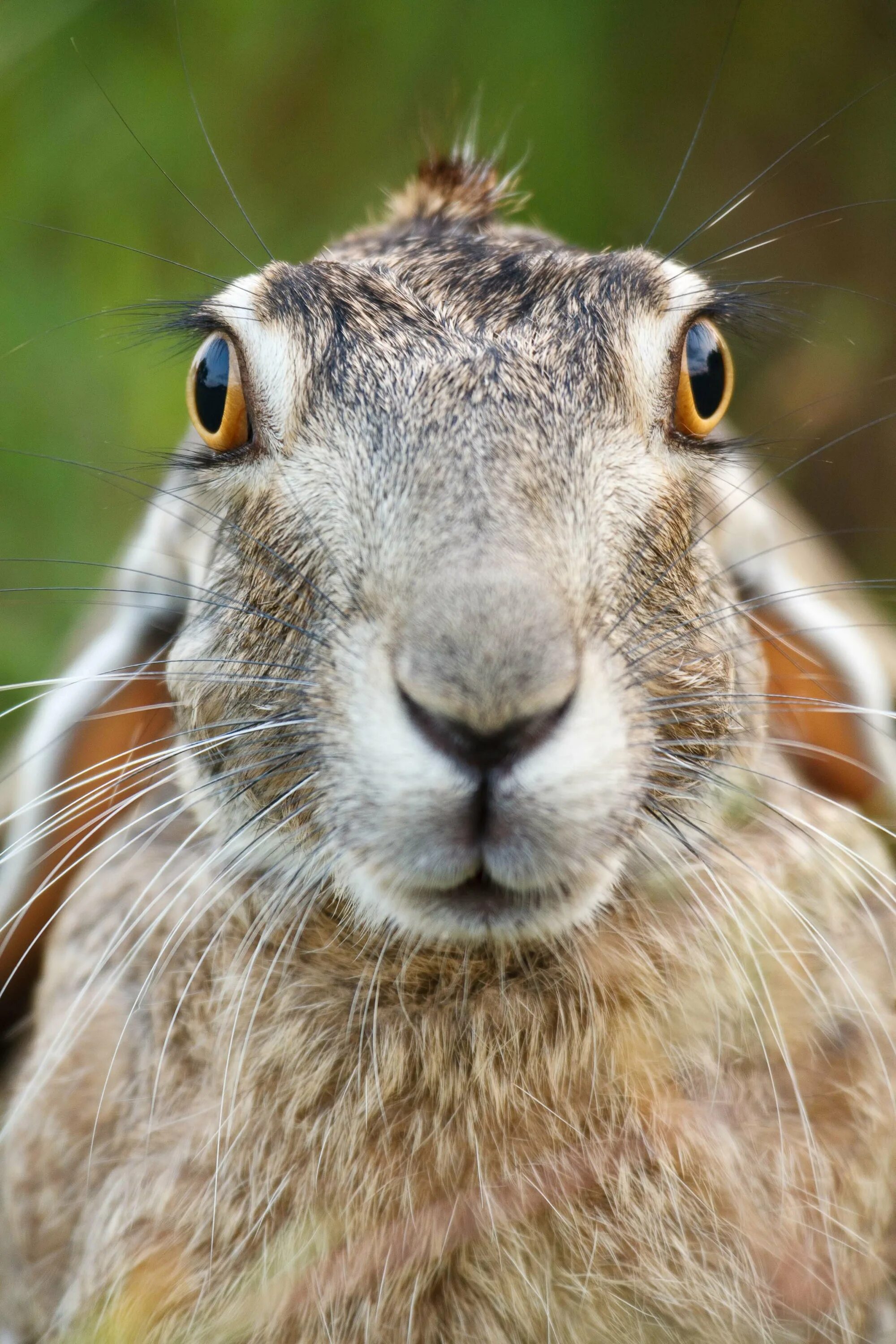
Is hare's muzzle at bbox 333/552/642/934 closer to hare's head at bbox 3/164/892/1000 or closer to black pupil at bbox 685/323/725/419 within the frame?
hare's head at bbox 3/164/892/1000

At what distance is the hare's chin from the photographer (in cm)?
179

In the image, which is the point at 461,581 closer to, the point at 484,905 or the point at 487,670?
the point at 487,670

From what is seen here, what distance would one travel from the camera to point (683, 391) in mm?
2219

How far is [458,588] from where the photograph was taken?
1.68 meters

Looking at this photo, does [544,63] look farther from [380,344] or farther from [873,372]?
[380,344]

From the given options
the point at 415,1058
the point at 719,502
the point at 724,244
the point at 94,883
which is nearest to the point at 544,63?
the point at 724,244

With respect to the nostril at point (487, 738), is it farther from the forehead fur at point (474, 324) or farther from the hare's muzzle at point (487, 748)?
the forehead fur at point (474, 324)

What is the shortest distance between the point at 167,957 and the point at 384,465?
1.05 metres

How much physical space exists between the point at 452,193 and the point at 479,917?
5.90ft

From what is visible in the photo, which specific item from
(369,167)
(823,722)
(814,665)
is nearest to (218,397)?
(814,665)

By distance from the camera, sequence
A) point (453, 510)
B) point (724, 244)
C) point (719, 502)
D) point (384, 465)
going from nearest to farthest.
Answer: point (453, 510) < point (384, 465) < point (719, 502) < point (724, 244)

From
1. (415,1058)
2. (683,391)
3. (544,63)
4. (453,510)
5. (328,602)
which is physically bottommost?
(415,1058)

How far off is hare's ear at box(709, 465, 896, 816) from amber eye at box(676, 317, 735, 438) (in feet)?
0.88

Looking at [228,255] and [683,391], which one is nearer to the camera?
[683,391]
